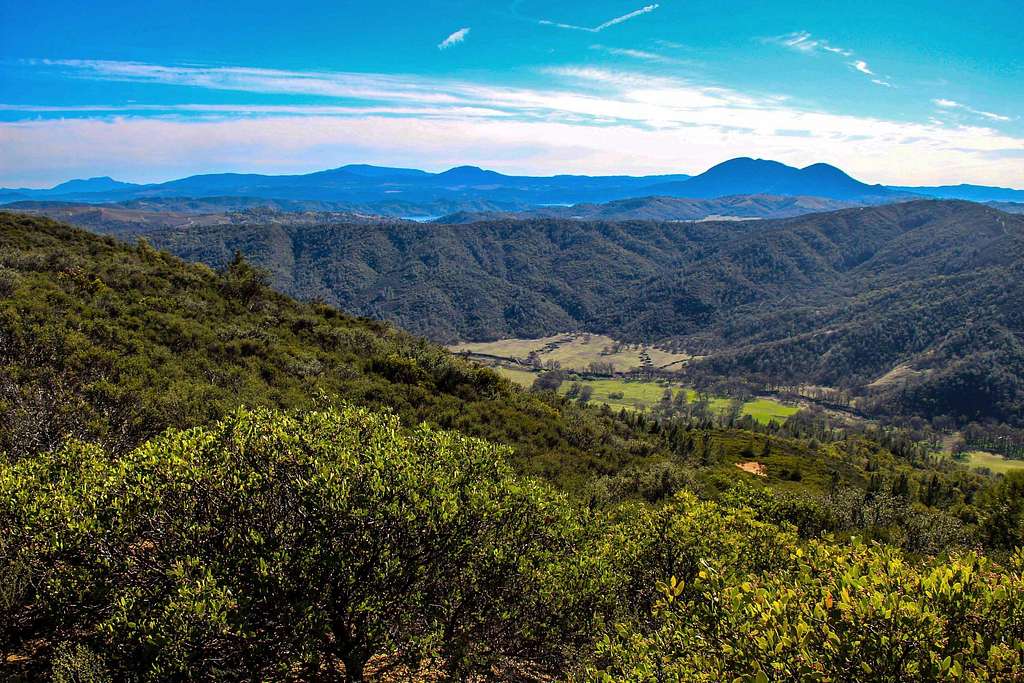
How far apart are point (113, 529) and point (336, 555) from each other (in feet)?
13.9

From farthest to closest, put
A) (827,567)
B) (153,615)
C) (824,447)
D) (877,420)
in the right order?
(877,420) < (824,447) < (827,567) < (153,615)

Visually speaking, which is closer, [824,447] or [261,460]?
[261,460]

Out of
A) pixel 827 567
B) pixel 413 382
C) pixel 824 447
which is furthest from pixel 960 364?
pixel 827 567

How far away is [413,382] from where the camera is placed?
→ 4266 cm

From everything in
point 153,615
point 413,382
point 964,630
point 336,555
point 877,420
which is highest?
point 964,630

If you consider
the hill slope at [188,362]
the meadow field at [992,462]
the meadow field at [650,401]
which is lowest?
the meadow field at [992,462]

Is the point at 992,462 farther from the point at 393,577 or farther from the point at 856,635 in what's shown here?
the point at 393,577

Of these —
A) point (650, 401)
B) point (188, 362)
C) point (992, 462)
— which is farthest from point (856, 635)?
point (650, 401)

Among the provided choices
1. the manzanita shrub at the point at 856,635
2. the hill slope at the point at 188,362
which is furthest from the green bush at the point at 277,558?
the hill slope at the point at 188,362

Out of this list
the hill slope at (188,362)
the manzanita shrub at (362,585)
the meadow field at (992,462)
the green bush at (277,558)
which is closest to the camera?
the manzanita shrub at (362,585)

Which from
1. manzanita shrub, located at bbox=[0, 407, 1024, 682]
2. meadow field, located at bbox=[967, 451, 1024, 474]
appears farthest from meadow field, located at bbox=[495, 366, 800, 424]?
manzanita shrub, located at bbox=[0, 407, 1024, 682]

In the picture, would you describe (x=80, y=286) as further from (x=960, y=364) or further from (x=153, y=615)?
(x=960, y=364)

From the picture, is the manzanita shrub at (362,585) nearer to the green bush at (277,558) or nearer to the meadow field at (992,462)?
the green bush at (277,558)

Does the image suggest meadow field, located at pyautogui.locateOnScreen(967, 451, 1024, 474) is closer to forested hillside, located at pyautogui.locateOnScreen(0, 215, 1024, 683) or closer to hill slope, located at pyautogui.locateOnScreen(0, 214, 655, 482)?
hill slope, located at pyautogui.locateOnScreen(0, 214, 655, 482)
